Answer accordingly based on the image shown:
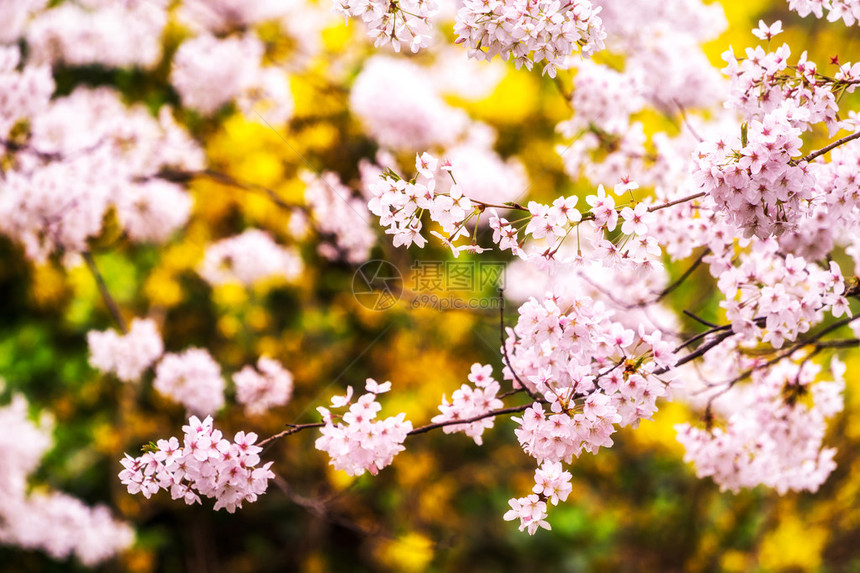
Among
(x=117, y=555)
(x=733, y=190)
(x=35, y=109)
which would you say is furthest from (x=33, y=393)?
(x=733, y=190)

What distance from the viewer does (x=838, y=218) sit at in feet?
4.64

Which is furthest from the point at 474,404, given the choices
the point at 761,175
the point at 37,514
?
the point at 37,514

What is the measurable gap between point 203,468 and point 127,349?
1342 mm

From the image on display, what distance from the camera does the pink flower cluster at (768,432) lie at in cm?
187

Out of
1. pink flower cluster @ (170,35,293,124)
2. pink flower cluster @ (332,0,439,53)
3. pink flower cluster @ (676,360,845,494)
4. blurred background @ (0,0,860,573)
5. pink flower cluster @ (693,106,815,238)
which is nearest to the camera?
pink flower cluster @ (693,106,815,238)

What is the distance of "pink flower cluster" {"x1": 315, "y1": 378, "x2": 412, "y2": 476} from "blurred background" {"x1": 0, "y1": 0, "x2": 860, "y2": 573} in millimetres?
2179

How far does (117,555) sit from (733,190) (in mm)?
3489

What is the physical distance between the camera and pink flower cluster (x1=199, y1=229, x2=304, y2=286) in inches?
134

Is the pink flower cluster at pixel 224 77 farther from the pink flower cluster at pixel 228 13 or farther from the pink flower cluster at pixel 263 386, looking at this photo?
the pink flower cluster at pixel 263 386

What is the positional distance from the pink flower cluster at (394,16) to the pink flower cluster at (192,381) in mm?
1383

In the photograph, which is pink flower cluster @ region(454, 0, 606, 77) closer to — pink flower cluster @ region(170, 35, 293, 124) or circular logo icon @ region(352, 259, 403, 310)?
circular logo icon @ region(352, 259, 403, 310)

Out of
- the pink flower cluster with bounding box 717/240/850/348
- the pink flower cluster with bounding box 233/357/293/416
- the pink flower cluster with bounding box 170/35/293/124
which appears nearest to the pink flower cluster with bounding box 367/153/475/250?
the pink flower cluster with bounding box 717/240/850/348

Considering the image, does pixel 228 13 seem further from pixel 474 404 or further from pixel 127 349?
pixel 474 404

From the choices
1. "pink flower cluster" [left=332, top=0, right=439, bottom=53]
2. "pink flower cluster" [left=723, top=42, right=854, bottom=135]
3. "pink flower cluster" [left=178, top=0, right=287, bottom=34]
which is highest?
"pink flower cluster" [left=178, top=0, right=287, bottom=34]
